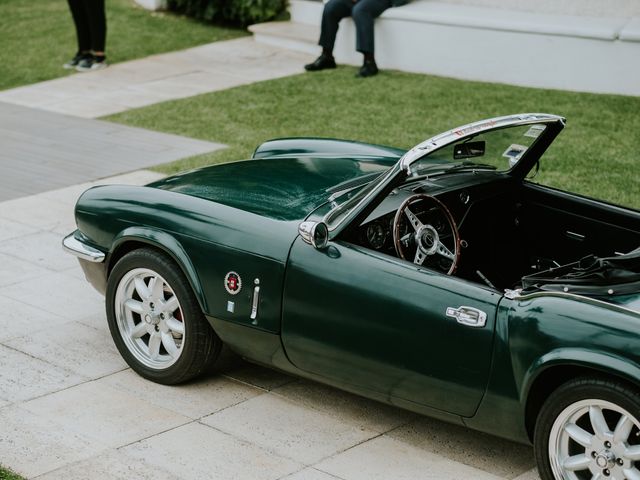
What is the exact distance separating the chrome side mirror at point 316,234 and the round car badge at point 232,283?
0.41m

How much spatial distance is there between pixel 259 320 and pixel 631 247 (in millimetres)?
1822

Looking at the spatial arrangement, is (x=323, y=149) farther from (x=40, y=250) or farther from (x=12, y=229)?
(x=12, y=229)

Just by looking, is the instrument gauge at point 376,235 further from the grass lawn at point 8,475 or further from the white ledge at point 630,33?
the white ledge at point 630,33

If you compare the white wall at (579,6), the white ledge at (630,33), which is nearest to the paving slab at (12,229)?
the white ledge at (630,33)

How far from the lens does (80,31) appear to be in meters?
13.2

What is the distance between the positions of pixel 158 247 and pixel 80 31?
8470mm

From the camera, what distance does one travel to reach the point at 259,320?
5.07 meters

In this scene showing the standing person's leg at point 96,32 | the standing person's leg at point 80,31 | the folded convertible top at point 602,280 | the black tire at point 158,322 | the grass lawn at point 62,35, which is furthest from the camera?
A: the grass lawn at point 62,35

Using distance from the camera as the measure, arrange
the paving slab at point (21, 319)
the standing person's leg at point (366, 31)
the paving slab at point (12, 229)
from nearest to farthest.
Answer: the paving slab at point (21, 319), the paving slab at point (12, 229), the standing person's leg at point (366, 31)

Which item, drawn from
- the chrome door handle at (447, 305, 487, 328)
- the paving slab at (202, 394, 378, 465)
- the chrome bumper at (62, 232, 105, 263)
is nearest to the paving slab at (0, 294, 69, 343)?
the chrome bumper at (62, 232, 105, 263)

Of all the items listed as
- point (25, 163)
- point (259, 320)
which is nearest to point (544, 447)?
point (259, 320)

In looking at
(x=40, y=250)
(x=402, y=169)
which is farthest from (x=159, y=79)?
(x=402, y=169)

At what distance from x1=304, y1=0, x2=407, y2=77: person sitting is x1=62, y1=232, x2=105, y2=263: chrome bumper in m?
6.85

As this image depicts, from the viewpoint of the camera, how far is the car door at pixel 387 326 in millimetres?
4473
